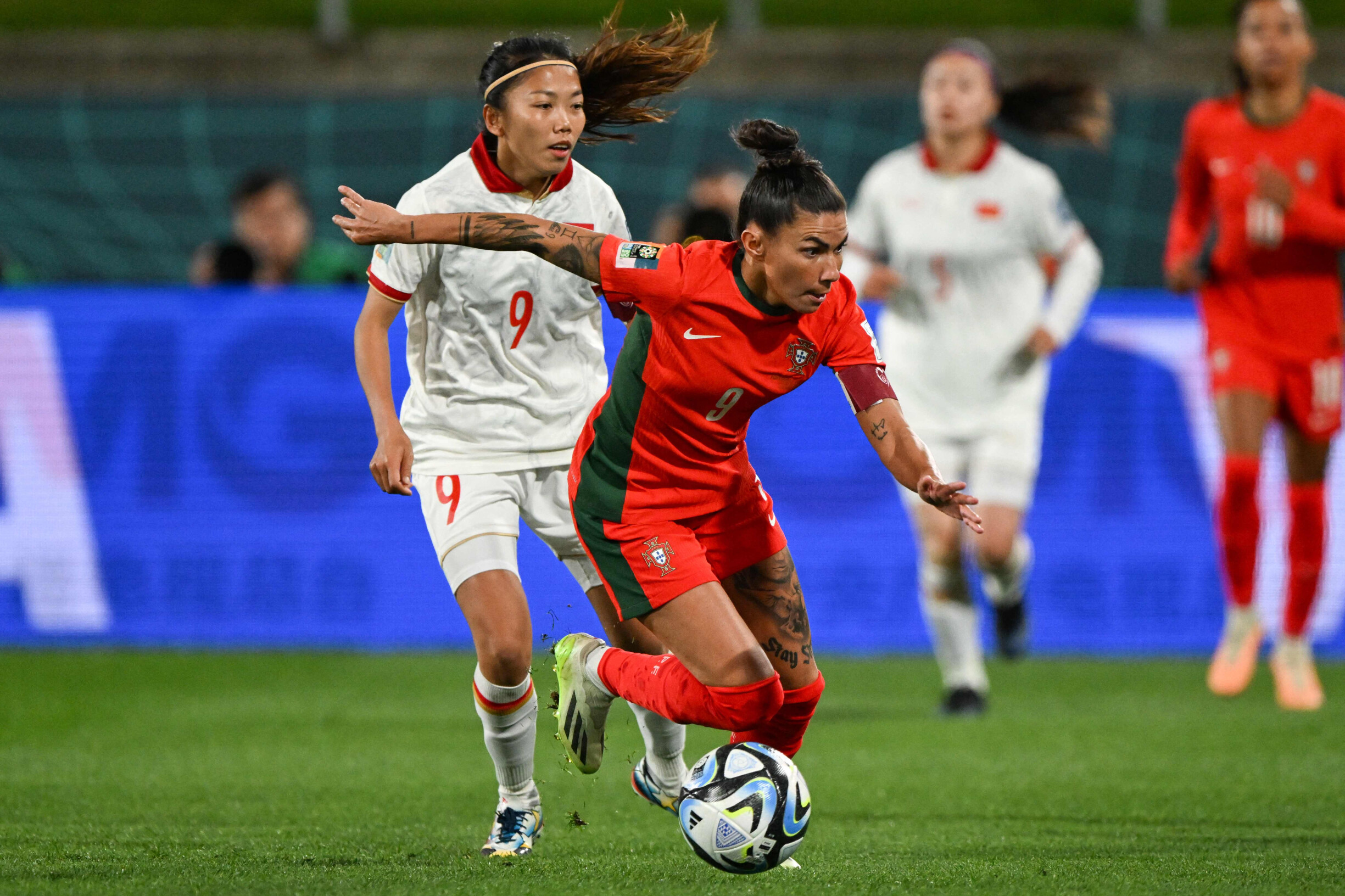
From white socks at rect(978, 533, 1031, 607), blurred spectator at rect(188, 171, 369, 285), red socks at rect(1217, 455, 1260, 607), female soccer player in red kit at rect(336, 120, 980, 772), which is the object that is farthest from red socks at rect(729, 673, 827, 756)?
blurred spectator at rect(188, 171, 369, 285)

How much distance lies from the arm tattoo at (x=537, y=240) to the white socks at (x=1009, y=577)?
4.04m

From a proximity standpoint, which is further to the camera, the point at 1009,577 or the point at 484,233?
the point at 1009,577

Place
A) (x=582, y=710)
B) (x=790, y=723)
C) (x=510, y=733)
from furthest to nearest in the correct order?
(x=582, y=710), (x=510, y=733), (x=790, y=723)

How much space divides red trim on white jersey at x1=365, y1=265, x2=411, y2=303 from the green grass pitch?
1497mm

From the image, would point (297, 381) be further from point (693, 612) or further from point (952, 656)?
point (693, 612)

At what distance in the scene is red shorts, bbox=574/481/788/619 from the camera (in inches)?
182

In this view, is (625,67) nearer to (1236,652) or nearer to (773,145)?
(773,145)

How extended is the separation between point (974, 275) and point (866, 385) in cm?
378

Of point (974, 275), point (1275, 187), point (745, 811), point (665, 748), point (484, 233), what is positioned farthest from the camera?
point (974, 275)

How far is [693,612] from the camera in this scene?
457 cm

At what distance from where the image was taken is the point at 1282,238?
320 inches

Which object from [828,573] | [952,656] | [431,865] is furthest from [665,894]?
[828,573]

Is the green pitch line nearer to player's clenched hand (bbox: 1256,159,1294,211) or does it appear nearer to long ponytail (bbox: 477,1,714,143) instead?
player's clenched hand (bbox: 1256,159,1294,211)

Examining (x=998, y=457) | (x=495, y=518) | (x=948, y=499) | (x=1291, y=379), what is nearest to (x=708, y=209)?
(x=998, y=457)
